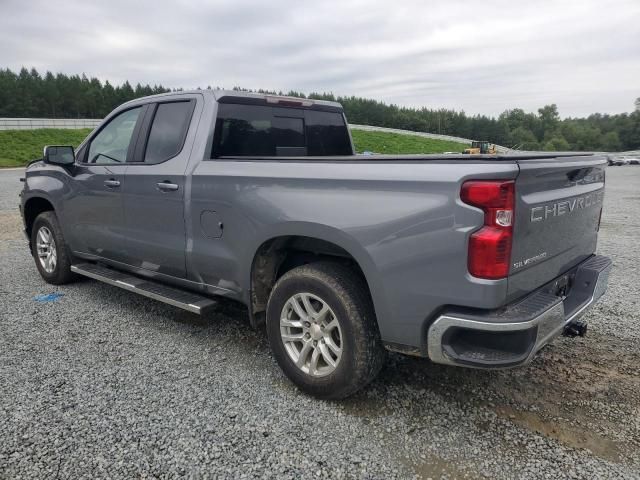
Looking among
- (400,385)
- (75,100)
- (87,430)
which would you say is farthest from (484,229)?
(75,100)

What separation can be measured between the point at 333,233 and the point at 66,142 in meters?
46.2

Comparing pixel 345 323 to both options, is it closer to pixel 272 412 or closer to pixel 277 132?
pixel 272 412

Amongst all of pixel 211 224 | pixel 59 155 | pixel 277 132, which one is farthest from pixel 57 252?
pixel 277 132

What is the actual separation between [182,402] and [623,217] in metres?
10.8

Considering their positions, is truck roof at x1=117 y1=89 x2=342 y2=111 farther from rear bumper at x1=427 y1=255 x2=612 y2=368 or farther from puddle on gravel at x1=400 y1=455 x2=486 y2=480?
puddle on gravel at x1=400 y1=455 x2=486 y2=480

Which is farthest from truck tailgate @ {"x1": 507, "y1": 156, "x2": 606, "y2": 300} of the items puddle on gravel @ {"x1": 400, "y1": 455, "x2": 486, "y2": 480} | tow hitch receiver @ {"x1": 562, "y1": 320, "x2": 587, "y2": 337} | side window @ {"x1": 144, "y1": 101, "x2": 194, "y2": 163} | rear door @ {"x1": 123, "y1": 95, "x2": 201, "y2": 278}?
side window @ {"x1": 144, "y1": 101, "x2": 194, "y2": 163}

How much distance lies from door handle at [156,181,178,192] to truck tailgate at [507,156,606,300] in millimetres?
2443

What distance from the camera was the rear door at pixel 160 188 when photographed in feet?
12.3

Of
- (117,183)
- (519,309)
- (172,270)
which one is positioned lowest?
(172,270)

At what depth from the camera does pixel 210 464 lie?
246cm

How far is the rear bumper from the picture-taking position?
2344 mm

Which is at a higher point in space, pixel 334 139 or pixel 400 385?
pixel 334 139

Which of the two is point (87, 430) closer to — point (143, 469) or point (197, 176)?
point (143, 469)

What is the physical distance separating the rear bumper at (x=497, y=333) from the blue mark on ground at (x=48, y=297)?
416cm
